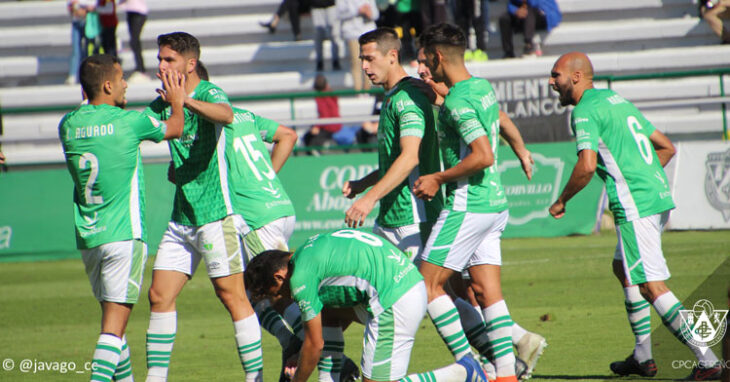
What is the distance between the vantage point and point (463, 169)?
574 centimetres

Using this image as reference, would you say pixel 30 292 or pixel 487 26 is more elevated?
pixel 487 26

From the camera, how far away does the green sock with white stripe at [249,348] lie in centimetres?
614

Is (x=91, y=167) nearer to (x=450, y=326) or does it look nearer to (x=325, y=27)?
(x=450, y=326)

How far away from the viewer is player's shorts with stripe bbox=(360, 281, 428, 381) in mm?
5191

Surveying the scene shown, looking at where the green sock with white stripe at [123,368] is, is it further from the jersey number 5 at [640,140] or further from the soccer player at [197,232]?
the jersey number 5 at [640,140]

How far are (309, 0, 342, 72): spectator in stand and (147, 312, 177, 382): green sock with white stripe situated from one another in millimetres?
13947

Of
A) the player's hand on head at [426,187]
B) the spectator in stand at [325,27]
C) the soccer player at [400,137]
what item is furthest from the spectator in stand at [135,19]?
the player's hand on head at [426,187]

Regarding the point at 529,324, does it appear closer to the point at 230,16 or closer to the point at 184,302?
the point at 184,302

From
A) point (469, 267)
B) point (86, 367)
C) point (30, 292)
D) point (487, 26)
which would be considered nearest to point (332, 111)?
point (487, 26)

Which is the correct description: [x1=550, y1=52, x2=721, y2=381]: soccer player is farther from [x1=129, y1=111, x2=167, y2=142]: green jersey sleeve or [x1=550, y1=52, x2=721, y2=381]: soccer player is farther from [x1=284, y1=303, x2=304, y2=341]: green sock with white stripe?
[x1=129, y1=111, x2=167, y2=142]: green jersey sleeve

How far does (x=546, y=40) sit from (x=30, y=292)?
12.9 metres

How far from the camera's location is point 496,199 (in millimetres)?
6047

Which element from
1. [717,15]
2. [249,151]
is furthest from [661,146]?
[717,15]

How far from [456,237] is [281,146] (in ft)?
7.09
